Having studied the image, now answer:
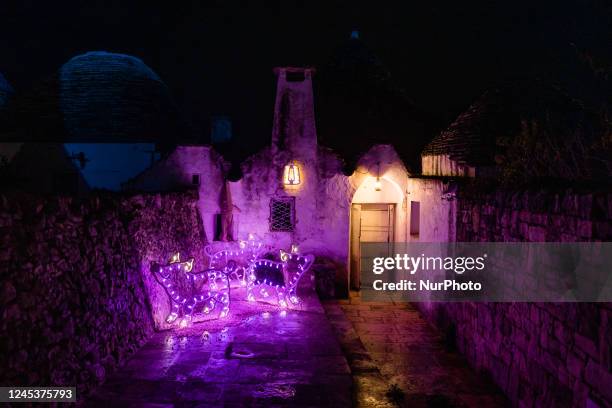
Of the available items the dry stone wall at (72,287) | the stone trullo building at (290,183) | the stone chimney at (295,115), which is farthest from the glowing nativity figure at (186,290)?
the stone chimney at (295,115)

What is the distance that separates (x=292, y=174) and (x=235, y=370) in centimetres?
670

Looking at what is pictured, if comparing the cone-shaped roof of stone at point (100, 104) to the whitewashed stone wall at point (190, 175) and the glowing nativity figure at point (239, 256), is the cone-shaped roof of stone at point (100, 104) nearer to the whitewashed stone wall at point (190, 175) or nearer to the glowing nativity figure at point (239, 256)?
the whitewashed stone wall at point (190, 175)

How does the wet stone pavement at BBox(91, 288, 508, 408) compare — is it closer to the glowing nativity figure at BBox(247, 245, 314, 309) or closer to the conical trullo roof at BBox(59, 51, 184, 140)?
the glowing nativity figure at BBox(247, 245, 314, 309)

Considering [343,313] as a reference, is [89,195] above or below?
above

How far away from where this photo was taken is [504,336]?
21.6 ft

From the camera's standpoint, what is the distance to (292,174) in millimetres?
12266

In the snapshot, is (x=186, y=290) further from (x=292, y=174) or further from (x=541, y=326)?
(x=541, y=326)

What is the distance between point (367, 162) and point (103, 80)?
1265 centimetres

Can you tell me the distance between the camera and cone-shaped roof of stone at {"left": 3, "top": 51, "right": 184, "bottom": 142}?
55.5 ft

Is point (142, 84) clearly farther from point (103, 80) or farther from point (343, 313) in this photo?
point (343, 313)

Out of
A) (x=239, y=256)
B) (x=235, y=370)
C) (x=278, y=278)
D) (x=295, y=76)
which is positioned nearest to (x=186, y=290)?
(x=278, y=278)

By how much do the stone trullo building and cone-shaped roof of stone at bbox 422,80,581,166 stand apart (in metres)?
1.73

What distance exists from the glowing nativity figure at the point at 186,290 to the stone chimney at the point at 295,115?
4536 mm

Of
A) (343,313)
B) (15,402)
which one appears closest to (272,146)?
(343,313)
